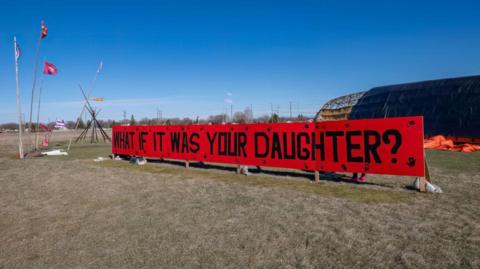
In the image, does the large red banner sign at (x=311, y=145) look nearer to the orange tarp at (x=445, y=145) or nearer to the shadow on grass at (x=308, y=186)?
the shadow on grass at (x=308, y=186)

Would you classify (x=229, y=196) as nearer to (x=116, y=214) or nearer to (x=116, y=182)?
(x=116, y=214)

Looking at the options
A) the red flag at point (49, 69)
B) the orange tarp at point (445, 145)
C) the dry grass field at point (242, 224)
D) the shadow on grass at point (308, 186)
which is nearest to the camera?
the dry grass field at point (242, 224)

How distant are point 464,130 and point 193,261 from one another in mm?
23090

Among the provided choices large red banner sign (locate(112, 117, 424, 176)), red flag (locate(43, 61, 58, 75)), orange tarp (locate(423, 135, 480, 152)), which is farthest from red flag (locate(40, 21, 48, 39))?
orange tarp (locate(423, 135, 480, 152))

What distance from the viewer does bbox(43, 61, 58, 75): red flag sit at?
1919cm

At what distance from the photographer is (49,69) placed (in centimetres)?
1934

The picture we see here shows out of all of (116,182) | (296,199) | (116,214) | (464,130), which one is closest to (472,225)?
(296,199)

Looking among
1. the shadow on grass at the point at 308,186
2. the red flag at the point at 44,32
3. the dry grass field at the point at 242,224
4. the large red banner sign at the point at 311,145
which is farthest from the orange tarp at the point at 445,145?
the red flag at the point at 44,32

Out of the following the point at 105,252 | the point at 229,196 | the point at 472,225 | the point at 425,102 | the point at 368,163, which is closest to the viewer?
the point at 105,252

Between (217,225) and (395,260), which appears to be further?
(217,225)

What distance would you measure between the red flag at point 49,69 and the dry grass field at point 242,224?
1302 cm

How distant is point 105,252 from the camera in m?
4.00

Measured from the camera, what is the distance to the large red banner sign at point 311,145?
7.58 meters

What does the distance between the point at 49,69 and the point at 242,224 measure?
19.6 metres
